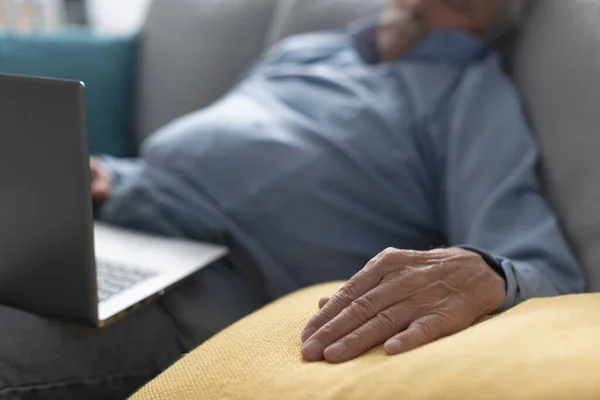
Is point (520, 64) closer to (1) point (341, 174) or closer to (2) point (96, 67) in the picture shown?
(1) point (341, 174)

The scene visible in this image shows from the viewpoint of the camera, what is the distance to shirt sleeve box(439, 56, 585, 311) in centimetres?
93

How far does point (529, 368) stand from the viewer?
54cm

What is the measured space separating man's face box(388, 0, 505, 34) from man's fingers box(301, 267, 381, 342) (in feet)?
2.31

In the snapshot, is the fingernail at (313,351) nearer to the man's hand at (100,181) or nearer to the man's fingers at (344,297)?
the man's fingers at (344,297)

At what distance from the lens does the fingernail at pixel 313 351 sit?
0.67 metres

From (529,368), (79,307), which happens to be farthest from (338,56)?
(529,368)

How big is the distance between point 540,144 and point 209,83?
897mm

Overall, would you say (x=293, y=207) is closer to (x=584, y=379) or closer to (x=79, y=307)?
(x=79, y=307)

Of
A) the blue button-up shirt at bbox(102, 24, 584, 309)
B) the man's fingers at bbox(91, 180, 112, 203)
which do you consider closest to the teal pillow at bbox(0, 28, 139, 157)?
the man's fingers at bbox(91, 180, 112, 203)

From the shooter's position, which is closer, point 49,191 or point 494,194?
point 49,191

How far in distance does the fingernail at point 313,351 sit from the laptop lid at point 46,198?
0.25 m

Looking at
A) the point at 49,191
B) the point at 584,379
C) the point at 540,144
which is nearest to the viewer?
the point at 584,379

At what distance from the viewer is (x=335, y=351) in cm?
66

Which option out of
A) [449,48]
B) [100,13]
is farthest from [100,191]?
[100,13]
